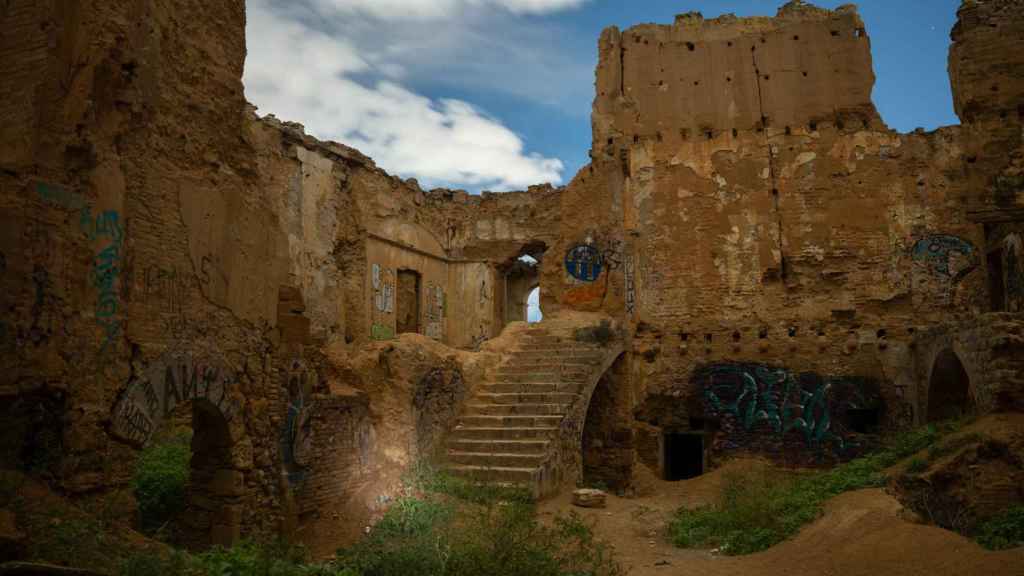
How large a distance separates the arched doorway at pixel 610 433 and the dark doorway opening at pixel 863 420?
14.1 feet

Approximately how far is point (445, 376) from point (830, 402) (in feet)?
25.9

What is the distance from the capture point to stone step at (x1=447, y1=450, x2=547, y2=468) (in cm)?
1026

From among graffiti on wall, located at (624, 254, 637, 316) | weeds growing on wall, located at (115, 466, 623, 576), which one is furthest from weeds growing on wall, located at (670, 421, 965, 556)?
graffiti on wall, located at (624, 254, 637, 316)

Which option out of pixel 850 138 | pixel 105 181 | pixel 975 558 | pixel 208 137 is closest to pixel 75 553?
pixel 105 181

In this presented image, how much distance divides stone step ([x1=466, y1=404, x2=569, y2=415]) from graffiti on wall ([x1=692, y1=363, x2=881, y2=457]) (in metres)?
4.77

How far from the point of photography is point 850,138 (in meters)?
15.3

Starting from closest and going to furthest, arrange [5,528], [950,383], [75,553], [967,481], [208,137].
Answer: [5,528] → [75,553] → [208,137] → [967,481] → [950,383]

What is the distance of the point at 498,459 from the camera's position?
10.4 m

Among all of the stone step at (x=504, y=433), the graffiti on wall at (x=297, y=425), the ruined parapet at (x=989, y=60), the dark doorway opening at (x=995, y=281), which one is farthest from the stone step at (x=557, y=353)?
the ruined parapet at (x=989, y=60)

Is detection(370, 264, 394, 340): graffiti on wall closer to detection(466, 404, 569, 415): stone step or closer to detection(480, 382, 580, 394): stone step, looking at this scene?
detection(480, 382, 580, 394): stone step

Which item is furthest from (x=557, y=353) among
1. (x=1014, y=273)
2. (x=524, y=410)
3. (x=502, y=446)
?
(x=1014, y=273)

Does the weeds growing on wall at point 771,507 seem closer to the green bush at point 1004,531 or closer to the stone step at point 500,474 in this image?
the green bush at point 1004,531

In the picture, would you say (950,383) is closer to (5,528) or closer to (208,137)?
(208,137)

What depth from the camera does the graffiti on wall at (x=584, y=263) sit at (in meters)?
16.4
